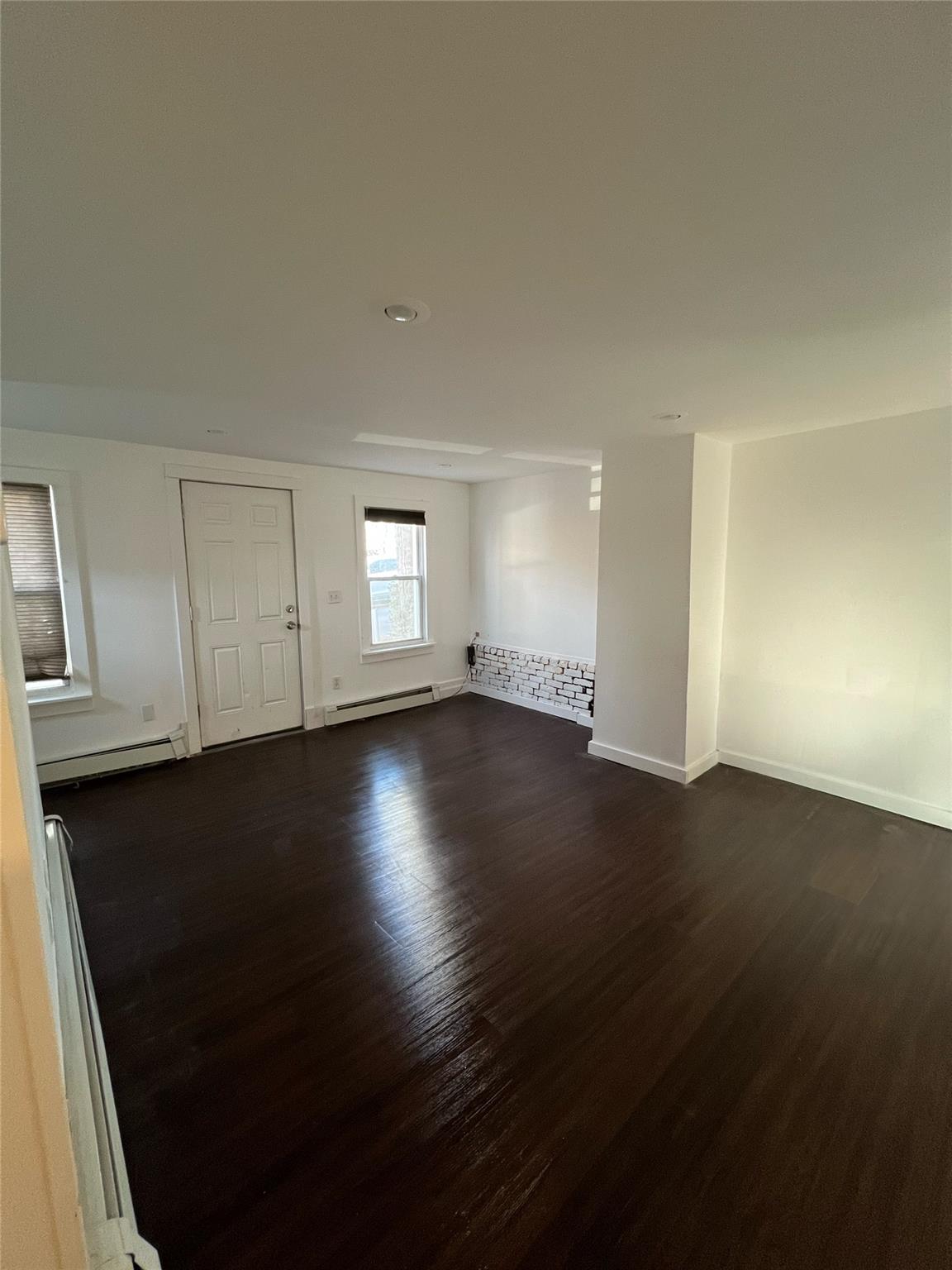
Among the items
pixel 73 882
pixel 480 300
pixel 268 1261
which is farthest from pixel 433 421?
pixel 268 1261

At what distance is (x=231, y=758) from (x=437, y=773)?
1.65 meters

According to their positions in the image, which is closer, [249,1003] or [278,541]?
[249,1003]

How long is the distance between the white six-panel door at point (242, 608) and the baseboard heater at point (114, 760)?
0.24 metres

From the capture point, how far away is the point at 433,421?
9.56ft

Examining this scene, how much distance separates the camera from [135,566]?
3.55 m

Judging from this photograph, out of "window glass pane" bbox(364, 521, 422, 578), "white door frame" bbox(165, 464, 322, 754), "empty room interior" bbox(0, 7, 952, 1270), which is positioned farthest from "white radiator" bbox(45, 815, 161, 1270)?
"window glass pane" bbox(364, 521, 422, 578)

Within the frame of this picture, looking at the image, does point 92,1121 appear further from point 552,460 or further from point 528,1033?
point 552,460

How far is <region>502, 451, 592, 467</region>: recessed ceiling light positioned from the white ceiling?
1.75m

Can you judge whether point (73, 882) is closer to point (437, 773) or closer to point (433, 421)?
point (437, 773)

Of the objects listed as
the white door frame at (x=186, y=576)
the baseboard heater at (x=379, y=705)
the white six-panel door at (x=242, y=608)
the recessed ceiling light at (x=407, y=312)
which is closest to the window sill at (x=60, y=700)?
the white door frame at (x=186, y=576)

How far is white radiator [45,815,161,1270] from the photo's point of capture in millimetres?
1005

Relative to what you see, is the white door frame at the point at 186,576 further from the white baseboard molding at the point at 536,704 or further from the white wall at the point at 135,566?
the white baseboard molding at the point at 536,704

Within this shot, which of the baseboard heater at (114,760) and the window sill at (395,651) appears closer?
the baseboard heater at (114,760)

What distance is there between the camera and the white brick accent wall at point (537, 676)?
4.58 m
